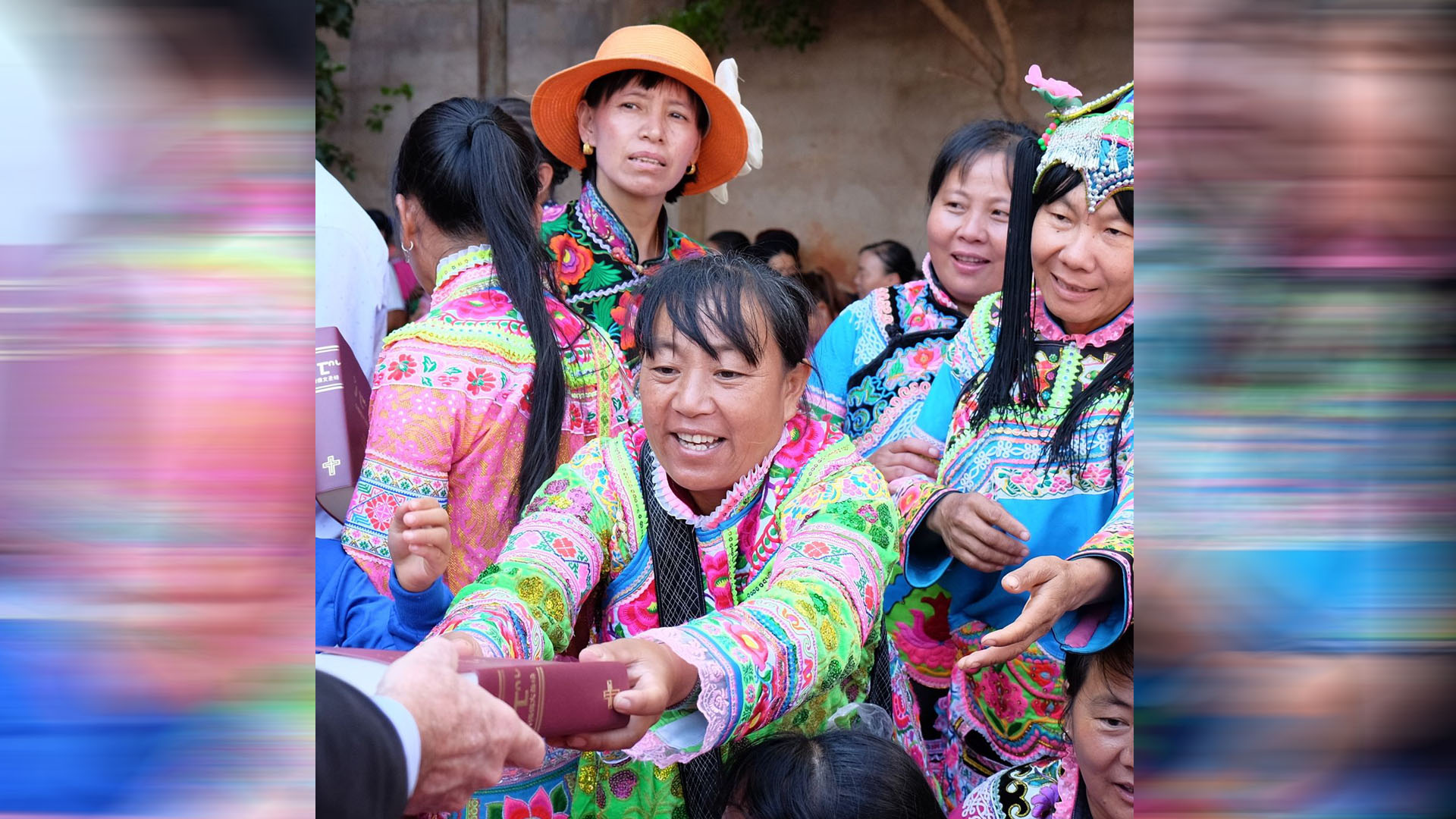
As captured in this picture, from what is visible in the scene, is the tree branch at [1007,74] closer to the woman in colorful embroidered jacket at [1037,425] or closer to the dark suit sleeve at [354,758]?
the woman in colorful embroidered jacket at [1037,425]

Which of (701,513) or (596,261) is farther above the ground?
(596,261)

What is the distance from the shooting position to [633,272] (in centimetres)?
291

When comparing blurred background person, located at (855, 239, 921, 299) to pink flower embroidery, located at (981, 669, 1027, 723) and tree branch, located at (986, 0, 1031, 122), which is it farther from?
pink flower embroidery, located at (981, 669, 1027, 723)

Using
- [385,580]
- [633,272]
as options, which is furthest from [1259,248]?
[633,272]

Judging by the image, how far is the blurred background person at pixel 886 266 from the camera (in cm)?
560

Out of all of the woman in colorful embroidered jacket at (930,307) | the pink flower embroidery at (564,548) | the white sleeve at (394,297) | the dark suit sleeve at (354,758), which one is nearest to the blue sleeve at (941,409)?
the woman in colorful embroidered jacket at (930,307)

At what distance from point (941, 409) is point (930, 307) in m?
0.57

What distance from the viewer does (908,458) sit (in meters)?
2.30

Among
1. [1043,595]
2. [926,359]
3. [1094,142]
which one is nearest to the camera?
[1043,595]

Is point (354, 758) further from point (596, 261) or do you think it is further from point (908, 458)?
point (596, 261)

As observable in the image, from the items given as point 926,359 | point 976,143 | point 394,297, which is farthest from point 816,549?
point 394,297

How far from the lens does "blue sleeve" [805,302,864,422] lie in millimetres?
2740

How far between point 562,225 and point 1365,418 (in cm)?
239

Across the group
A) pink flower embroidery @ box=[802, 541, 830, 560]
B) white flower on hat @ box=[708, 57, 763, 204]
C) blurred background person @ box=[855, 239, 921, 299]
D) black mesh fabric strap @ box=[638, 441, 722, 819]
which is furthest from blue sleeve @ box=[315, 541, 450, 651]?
blurred background person @ box=[855, 239, 921, 299]
